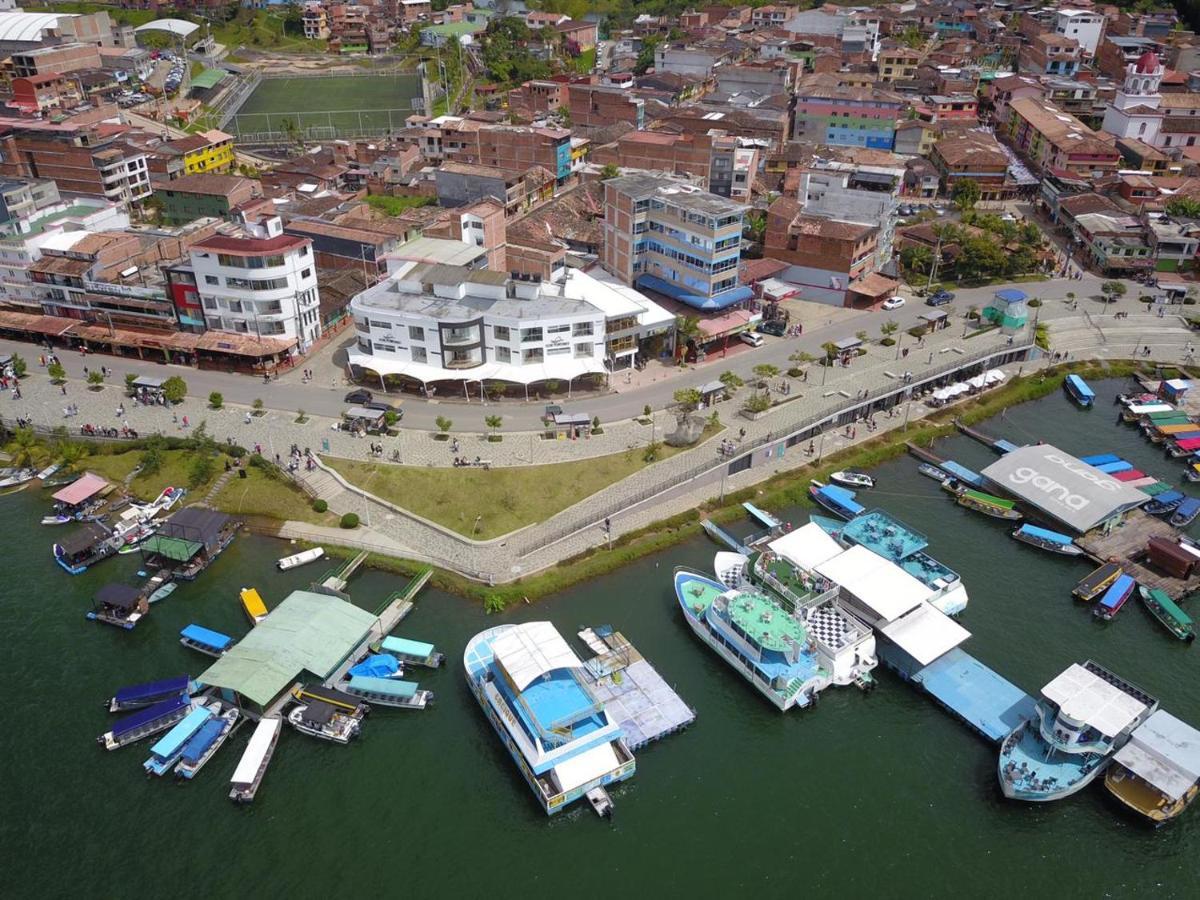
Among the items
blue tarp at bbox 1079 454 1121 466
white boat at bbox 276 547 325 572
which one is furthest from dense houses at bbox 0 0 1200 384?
blue tarp at bbox 1079 454 1121 466

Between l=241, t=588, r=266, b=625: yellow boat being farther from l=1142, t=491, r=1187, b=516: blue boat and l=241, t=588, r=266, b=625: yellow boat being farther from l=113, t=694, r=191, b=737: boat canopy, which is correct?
l=1142, t=491, r=1187, b=516: blue boat

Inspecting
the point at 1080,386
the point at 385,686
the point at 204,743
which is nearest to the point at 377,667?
the point at 385,686

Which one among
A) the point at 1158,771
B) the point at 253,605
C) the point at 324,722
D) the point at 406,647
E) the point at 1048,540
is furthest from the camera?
the point at 1048,540

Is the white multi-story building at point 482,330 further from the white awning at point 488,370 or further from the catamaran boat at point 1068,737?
the catamaran boat at point 1068,737

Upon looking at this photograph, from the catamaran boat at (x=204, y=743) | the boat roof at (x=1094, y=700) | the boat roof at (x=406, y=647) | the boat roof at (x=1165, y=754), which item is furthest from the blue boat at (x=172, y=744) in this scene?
the boat roof at (x=1165, y=754)

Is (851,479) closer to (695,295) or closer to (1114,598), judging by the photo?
(1114,598)
